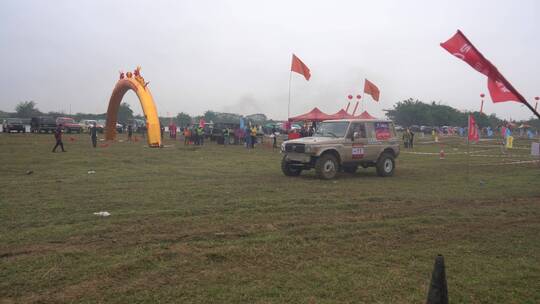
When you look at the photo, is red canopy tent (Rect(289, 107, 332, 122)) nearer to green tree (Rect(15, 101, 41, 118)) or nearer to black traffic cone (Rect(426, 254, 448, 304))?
black traffic cone (Rect(426, 254, 448, 304))

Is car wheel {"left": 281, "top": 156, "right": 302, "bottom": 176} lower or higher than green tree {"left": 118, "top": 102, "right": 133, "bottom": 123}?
lower

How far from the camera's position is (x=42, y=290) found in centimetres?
418

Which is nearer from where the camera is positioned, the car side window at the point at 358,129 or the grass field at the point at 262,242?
the grass field at the point at 262,242

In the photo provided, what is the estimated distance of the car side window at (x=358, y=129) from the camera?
13.2 metres

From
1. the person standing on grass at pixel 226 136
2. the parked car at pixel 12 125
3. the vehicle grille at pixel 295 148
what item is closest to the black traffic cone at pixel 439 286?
the vehicle grille at pixel 295 148

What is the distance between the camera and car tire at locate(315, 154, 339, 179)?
495 inches

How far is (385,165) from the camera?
13.9m

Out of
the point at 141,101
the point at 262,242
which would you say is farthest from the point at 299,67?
the point at 262,242

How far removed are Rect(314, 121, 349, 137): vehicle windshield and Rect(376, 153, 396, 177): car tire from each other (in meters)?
1.70

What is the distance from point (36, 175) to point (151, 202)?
20.8 feet

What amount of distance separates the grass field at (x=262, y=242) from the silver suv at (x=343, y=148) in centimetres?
155

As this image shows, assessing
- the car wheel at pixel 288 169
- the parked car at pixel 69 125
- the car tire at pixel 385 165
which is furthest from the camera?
the parked car at pixel 69 125

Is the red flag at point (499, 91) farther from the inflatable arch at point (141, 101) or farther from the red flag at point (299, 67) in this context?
the inflatable arch at point (141, 101)

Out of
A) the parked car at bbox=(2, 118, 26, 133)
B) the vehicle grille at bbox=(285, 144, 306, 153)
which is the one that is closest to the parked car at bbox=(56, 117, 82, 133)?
the parked car at bbox=(2, 118, 26, 133)
